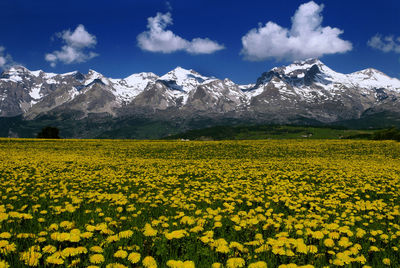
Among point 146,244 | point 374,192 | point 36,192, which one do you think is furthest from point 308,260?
point 36,192

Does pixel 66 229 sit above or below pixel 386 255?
above

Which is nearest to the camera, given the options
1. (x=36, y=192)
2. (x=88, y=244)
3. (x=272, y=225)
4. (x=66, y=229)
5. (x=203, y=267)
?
(x=203, y=267)

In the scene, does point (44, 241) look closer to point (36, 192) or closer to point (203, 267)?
point (203, 267)

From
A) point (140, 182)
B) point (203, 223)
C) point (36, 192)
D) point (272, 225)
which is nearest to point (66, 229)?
point (203, 223)

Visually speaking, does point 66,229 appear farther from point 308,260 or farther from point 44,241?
point 308,260

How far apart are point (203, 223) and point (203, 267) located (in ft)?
6.03

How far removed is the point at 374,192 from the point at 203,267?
1068 centimetres

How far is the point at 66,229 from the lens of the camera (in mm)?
5207

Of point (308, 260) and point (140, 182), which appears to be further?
point (140, 182)

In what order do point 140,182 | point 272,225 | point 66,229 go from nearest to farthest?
point 66,229 → point 272,225 → point 140,182

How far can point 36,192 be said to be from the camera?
32.9 feet

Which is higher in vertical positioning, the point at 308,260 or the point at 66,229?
the point at 66,229

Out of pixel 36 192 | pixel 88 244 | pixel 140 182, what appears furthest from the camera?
pixel 140 182

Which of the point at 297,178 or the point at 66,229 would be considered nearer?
the point at 66,229
